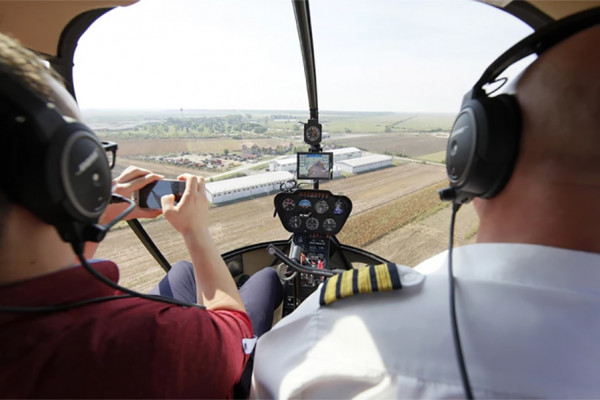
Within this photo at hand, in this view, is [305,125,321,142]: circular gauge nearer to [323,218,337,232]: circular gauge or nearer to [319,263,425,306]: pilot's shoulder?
[323,218,337,232]: circular gauge

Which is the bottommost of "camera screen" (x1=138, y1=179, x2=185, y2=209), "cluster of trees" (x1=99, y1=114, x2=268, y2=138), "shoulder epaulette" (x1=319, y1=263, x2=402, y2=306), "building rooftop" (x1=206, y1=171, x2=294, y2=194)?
"shoulder epaulette" (x1=319, y1=263, x2=402, y2=306)

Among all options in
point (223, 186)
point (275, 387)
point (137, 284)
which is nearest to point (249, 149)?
point (223, 186)

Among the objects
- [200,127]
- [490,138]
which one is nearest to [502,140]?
[490,138]

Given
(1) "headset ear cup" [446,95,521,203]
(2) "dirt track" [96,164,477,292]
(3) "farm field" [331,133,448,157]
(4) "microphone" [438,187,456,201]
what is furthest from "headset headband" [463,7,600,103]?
(3) "farm field" [331,133,448,157]

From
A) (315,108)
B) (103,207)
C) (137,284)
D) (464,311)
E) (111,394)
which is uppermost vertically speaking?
(315,108)

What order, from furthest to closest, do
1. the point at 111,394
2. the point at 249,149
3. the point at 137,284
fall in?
the point at 249,149
the point at 137,284
the point at 111,394

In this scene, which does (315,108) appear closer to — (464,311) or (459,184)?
(459,184)
